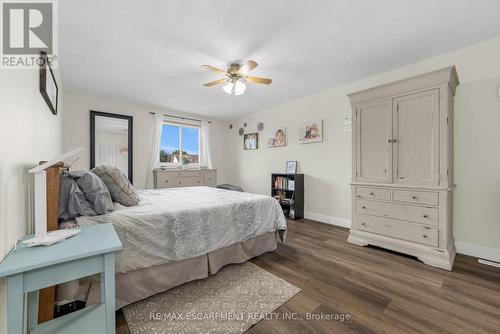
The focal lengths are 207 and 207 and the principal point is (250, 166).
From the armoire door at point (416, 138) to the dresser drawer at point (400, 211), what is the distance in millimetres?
293

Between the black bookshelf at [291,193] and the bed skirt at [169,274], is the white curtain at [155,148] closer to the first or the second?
the black bookshelf at [291,193]

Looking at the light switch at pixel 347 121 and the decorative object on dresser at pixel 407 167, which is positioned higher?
the light switch at pixel 347 121

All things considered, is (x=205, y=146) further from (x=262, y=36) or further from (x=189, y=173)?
(x=262, y=36)

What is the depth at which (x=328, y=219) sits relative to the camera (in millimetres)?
3762

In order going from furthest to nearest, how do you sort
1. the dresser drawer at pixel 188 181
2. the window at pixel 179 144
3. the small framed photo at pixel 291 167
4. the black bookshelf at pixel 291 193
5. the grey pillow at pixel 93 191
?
the window at pixel 179 144
the dresser drawer at pixel 188 181
the small framed photo at pixel 291 167
the black bookshelf at pixel 291 193
the grey pillow at pixel 93 191

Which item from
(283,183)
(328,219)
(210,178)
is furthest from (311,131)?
(210,178)

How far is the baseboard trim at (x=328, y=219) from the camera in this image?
3504mm

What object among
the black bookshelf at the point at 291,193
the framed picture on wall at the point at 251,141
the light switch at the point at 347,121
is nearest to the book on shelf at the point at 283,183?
the black bookshelf at the point at 291,193

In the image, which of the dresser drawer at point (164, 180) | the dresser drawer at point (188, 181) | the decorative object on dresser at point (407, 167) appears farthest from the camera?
the dresser drawer at point (188, 181)

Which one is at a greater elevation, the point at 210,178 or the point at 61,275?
the point at 210,178

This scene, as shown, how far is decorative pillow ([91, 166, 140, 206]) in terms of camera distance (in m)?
1.92

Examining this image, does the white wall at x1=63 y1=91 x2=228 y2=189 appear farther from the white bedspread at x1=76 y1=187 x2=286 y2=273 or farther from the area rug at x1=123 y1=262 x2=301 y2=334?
the area rug at x1=123 y1=262 x2=301 y2=334

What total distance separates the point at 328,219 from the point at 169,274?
115 inches

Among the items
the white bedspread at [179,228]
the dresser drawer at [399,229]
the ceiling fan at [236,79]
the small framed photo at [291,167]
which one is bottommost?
the dresser drawer at [399,229]
